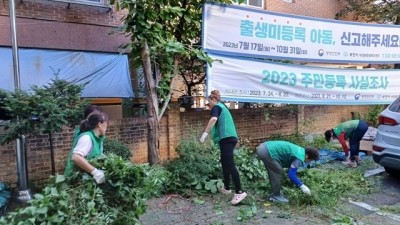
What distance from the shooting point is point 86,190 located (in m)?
3.24

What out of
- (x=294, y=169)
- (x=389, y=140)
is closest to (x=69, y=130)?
(x=294, y=169)

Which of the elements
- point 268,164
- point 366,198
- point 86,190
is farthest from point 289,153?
point 86,190

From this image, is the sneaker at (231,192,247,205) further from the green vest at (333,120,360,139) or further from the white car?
the green vest at (333,120,360,139)

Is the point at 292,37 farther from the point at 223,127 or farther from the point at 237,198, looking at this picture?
the point at 237,198

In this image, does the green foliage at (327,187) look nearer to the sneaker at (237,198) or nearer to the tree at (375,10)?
the sneaker at (237,198)

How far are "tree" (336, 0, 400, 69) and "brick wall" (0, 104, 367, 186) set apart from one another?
3673mm

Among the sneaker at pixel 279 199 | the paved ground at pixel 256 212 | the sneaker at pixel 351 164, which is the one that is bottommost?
the paved ground at pixel 256 212

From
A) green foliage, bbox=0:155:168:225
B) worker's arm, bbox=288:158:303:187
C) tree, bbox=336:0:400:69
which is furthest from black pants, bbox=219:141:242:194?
tree, bbox=336:0:400:69

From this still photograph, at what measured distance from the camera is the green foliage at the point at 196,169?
6.02m

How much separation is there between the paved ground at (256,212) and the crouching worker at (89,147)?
1.64 metres

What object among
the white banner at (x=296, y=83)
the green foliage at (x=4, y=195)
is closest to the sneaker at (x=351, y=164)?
the white banner at (x=296, y=83)

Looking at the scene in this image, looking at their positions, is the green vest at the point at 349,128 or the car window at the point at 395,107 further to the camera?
the green vest at the point at 349,128

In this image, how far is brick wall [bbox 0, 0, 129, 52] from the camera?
7480mm

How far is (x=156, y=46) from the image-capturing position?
21.2 ft
